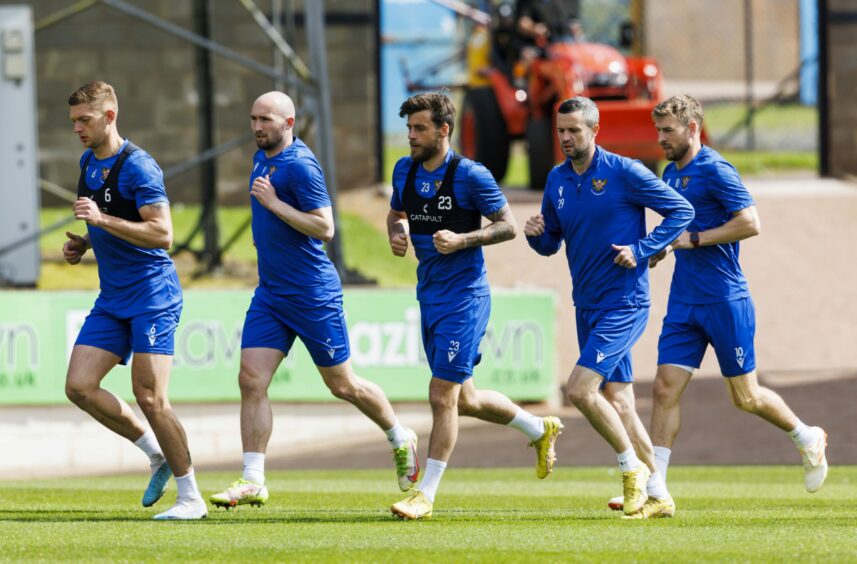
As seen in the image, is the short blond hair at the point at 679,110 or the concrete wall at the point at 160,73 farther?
the concrete wall at the point at 160,73

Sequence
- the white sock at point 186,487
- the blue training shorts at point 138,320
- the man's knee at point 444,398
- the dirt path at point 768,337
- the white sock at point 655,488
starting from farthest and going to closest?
the dirt path at point 768,337
the white sock at point 655,488
the man's knee at point 444,398
the white sock at point 186,487
the blue training shorts at point 138,320

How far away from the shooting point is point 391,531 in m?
8.24

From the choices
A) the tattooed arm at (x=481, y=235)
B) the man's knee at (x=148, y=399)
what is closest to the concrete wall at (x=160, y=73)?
the tattooed arm at (x=481, y=235)

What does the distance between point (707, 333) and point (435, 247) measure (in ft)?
5.54

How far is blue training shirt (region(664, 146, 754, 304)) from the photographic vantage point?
938cm

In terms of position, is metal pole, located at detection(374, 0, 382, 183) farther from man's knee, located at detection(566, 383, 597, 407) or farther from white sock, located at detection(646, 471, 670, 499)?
man's knee, located at detection(566, 383, 597, 407)

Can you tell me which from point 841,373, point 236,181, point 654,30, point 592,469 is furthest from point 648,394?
point 654,30

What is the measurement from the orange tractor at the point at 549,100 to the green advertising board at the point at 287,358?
5.31 meters

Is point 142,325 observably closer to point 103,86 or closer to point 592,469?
point 103,86

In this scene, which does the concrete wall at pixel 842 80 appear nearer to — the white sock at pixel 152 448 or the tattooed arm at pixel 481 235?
the tattooed arm at pixel 481 235

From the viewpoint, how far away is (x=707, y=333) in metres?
9.49

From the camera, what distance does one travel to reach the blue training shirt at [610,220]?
8992 millimetres

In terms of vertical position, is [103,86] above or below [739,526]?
above

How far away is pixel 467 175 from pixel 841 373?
1240 cm
